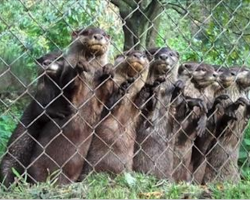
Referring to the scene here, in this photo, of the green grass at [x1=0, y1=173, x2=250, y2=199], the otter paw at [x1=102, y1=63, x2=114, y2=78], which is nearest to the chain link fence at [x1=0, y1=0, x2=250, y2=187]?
the otter paw at [x1=102, y1=63, x2=114, y2=78]

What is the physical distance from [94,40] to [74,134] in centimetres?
63

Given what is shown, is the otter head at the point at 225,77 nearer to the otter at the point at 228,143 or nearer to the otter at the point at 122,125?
the otter at the point at 228,143

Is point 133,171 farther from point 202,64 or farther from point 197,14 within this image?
point 197,14

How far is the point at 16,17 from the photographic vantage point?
7660mm

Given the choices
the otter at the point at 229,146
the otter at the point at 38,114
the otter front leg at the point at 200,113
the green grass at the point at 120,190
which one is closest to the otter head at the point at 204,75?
the otter at the point at 229,146

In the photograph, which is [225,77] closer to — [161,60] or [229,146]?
[229,146]

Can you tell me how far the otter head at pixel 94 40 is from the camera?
168 inches

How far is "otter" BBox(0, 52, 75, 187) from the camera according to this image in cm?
420

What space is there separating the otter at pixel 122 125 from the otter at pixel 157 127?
78 millimetres

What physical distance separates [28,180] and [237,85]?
7.21 ft

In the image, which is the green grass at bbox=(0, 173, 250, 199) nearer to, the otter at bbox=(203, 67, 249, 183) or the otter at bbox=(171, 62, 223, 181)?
the otter at bbox=(171, 62, 223, 181)

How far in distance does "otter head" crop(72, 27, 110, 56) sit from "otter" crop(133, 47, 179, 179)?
1.63 ft

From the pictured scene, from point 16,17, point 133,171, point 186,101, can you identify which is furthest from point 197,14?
point 133,171

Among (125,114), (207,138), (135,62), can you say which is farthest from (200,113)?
(135,62)
